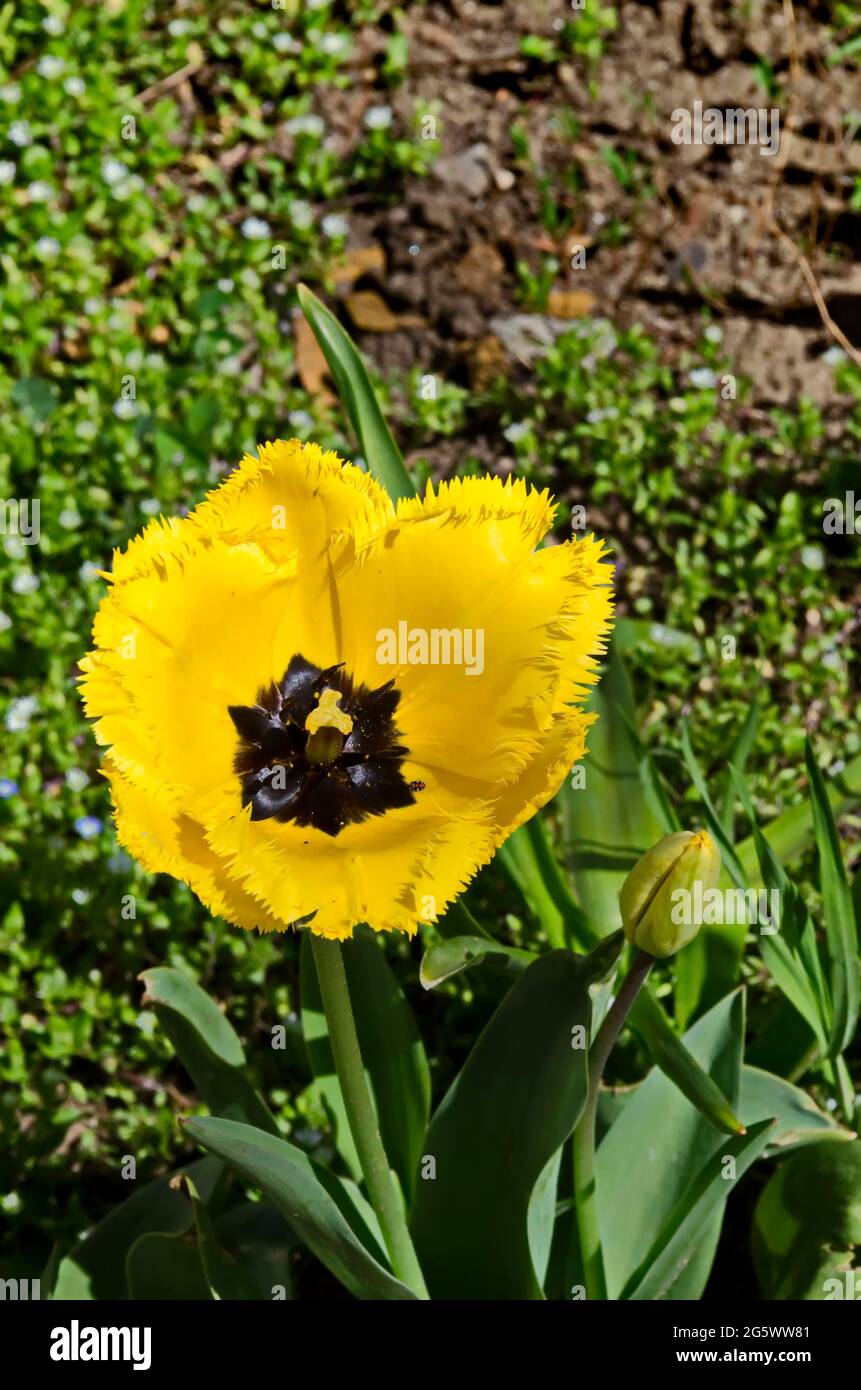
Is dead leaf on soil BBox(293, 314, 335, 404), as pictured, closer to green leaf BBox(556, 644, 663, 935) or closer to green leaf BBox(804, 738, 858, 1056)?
green leaf BBox(556, 644, 663, 935)

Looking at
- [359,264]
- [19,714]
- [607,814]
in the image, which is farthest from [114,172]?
[607,814]

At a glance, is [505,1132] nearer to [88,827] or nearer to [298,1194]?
[298,1194]

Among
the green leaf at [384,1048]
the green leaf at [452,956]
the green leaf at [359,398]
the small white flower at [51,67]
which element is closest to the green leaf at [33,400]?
the small white flower at [51,67]

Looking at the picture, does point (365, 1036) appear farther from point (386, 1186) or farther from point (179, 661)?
point (179, 661)

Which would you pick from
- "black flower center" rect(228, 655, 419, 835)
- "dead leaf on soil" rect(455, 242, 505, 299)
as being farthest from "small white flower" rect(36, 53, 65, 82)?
"black flower center" rect(228, 655, 419, 835)

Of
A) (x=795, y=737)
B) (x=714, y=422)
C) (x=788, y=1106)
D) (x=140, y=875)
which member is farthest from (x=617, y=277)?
(x=788, y=1106)
